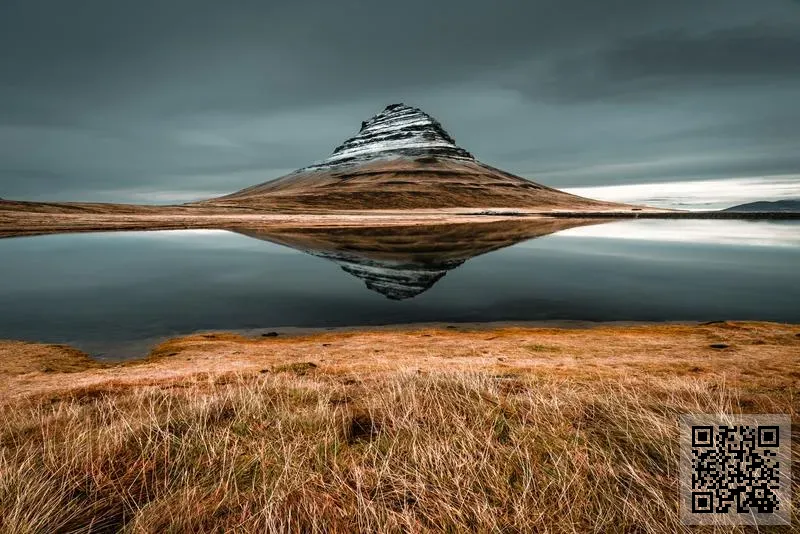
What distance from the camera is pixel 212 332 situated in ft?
61.9

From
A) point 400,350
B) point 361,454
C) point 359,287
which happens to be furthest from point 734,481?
point 359,287

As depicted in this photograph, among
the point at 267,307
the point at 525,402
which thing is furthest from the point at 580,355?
the point at 267,307

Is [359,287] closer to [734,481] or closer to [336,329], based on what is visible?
[336,329]

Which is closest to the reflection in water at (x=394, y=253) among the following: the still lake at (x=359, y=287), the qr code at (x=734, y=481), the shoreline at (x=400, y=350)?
the still lake at (x=359, y=287)

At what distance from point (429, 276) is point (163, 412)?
2622 cm

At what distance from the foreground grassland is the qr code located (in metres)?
0.14

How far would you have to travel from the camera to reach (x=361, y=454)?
15.2ft

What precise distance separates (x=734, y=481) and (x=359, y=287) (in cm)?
2510

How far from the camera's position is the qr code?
347 centimetres

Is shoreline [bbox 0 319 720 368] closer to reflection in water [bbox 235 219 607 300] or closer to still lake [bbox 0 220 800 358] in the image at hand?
still lake [bbox 0 220 800 358]

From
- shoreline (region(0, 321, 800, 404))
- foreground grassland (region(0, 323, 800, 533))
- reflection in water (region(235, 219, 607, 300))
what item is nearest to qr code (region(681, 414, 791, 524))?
foreground grassland (region(0, 323, 800, 533))

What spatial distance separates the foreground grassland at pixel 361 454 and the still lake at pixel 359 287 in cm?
1166

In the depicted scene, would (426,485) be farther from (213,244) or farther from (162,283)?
(213,244)

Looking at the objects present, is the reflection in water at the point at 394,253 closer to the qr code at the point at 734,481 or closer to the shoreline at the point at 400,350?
the shoreline at the point at 400,350
